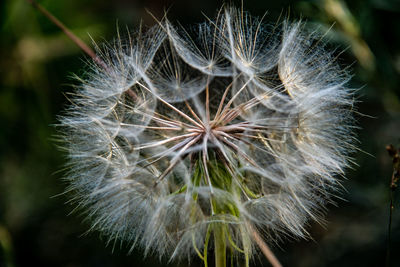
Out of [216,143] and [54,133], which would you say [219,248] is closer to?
[216,143]

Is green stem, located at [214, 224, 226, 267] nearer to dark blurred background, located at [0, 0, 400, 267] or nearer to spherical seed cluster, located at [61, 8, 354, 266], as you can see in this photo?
spherical seed cluster, located at [61, 8, 354, 266]

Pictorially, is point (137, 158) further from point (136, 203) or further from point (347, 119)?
point (347, 119)

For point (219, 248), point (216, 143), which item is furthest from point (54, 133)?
point (219, 248)

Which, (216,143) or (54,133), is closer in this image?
(216,143)

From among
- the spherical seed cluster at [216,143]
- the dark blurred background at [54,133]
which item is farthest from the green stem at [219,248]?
the dark blurred background at [54,133]

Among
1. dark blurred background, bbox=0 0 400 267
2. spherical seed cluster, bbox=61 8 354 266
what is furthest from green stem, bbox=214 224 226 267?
dark blurred background, bbox=0 0 400 267

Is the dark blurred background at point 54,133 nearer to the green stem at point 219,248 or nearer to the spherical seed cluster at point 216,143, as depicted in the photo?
the spherical seed cluster at point 216,143

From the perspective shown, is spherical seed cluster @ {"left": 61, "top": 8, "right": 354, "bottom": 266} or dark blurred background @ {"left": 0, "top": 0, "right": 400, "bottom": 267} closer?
spherical seed cluster @ {"left": 61, "top": 8, "right": 354, "bottom": 266}
